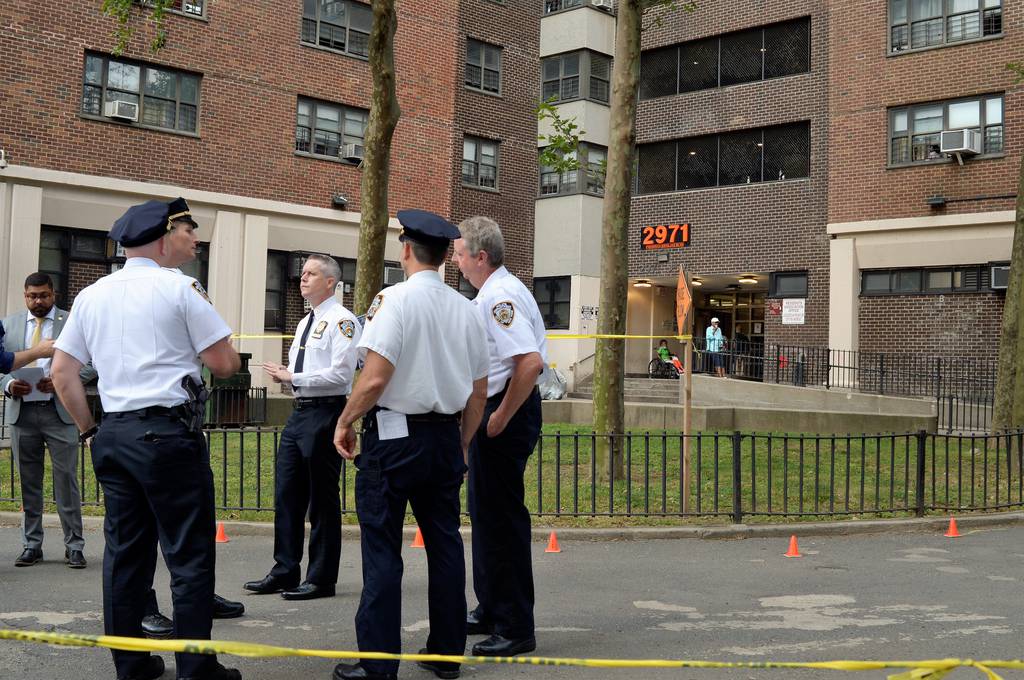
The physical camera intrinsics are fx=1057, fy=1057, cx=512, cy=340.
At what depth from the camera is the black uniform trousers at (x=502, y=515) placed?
5703mm

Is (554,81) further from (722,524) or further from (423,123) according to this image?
(722,524)

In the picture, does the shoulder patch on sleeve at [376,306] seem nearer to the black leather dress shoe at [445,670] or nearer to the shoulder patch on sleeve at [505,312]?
the shoulder patch on sleeve at [505,312]

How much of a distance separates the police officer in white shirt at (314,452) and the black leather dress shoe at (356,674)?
2052 mm

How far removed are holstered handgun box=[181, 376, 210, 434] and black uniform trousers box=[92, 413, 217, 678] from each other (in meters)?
0.04

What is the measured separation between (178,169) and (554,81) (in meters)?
13.4

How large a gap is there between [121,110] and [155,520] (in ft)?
65.3

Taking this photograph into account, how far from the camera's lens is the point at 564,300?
3225cm

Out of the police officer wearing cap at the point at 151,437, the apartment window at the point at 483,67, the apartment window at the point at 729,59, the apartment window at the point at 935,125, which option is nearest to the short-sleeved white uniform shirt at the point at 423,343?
the police officer wearing cap at the point at 151,437

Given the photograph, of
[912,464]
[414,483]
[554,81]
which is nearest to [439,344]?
[414,483]

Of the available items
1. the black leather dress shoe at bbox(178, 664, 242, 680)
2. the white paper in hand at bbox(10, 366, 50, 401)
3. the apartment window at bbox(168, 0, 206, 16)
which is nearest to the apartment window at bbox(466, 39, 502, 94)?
the apartment window at bbox(168, 0, 206, 16)

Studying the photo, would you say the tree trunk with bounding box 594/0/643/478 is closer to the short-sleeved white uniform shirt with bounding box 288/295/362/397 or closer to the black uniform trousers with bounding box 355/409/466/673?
A: the short-sleeved white uniform shirt with bounding box 288/295/362/397

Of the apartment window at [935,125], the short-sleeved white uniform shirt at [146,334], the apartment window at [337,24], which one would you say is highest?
the apartment window at [337,24]

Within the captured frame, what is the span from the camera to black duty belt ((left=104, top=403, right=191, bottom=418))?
15.9 feet

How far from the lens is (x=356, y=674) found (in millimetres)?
4914
